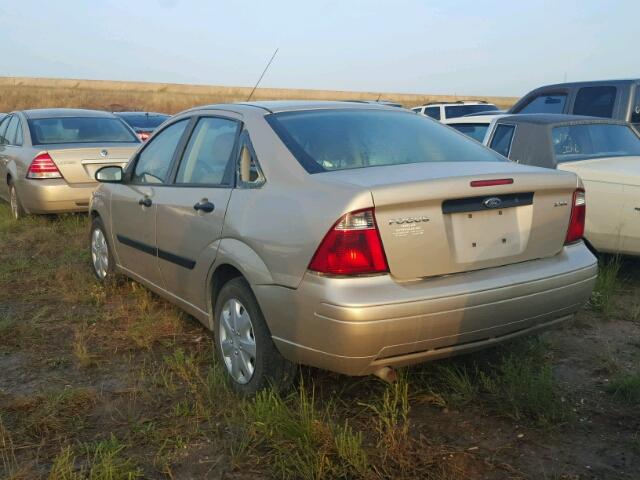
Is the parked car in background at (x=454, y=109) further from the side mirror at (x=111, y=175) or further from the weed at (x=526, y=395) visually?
the weed at (x=526, y=395)

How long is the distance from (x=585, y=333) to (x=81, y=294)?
3.89 metres

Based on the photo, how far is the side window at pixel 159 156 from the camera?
4.68 m

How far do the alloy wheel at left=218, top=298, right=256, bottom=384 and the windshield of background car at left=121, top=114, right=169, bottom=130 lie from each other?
42.8 ft

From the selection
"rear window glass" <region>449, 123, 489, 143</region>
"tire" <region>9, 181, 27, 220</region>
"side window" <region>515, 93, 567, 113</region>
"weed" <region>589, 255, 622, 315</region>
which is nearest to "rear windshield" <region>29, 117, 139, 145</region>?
"tire" <region>9, 181, 27, 220</region>

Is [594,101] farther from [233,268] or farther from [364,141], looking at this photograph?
[233,268]

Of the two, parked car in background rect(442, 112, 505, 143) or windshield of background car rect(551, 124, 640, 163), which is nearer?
windshield of background car rect(551, 124, 640, 163)

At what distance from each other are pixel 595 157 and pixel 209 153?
352 centimetres


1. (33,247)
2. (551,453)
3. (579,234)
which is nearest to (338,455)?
(551,453)

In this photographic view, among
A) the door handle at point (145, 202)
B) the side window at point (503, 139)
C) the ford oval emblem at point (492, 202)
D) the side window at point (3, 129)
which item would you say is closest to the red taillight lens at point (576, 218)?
the ford oval emblem at point (492, 202)

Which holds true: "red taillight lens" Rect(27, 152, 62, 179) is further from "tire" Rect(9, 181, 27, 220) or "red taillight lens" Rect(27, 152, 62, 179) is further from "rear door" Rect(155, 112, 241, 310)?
"rear door" Rect(155, 112, 241, 310)

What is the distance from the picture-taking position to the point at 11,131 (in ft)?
32.4

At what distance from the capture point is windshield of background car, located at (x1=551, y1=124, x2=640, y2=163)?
6094 mm

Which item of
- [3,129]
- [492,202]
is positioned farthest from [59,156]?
[492,202]

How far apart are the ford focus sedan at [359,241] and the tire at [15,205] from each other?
5.54 meters
